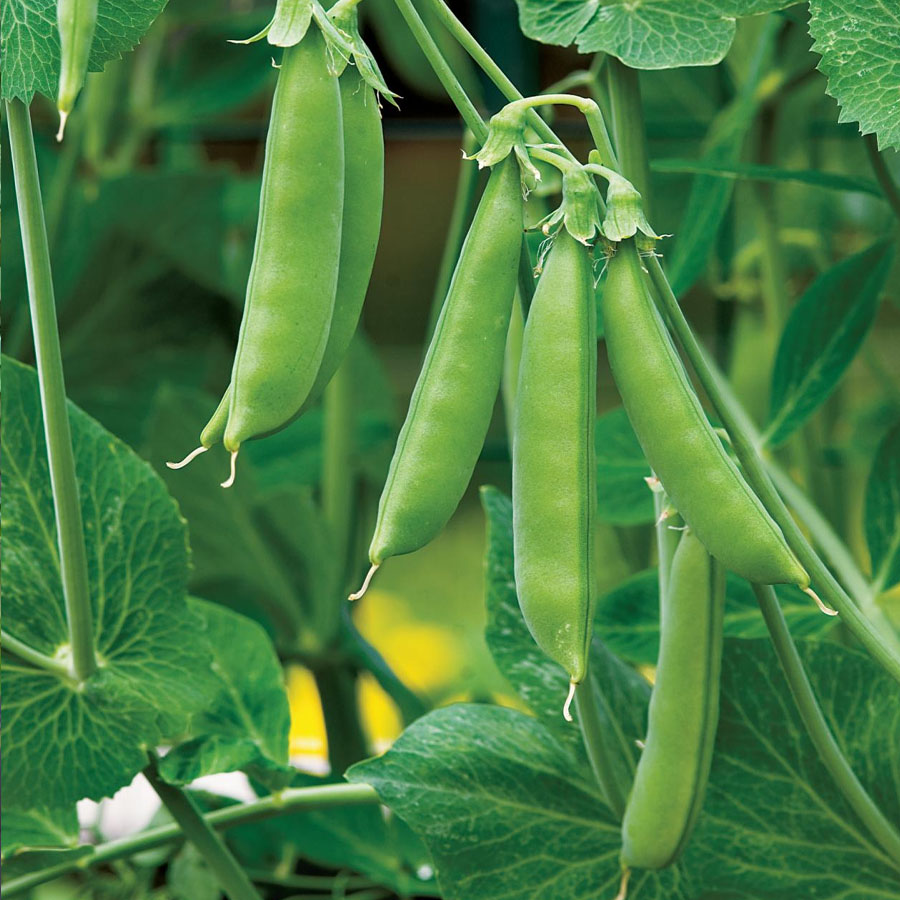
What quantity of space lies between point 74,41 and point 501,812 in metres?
0.27

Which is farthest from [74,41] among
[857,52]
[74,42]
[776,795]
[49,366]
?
[776,795]

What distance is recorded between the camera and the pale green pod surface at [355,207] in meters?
0.30

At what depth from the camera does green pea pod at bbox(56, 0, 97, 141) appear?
9.8 inches

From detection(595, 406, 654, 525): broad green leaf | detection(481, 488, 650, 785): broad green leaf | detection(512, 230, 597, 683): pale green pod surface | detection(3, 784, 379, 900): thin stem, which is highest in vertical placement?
detection(512, 230, 597, 683): pale green pod surface

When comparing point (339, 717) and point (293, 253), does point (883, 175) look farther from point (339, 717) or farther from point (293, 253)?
point (339, 717)

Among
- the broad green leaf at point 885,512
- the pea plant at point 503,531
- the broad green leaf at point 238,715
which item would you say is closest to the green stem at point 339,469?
the pea plant at point 503,531

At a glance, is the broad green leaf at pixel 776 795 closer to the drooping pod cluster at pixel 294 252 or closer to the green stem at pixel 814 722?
the green stem at pixel 814 722

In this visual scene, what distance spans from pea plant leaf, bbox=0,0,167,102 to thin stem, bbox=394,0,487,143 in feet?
0.26

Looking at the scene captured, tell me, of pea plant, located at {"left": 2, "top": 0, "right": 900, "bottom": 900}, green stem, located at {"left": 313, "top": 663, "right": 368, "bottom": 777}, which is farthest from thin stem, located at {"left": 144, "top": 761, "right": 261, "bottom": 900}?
green stem, located at {"left": 313, "top": 663, "right": 368, "bottom": 777}

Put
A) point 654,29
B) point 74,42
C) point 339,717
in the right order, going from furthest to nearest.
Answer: point 339,717
point 654,29
point 74,42

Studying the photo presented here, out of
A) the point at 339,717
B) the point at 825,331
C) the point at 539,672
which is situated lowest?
the point at 339,717

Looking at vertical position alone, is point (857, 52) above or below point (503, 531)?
above

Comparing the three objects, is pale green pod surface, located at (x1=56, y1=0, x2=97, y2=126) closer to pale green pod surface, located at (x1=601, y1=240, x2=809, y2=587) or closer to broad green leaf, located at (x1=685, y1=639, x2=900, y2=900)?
pale green pod surface, located at (x1=601, y1=240, x2=809, y2=587)

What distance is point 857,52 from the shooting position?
342 millimetres
